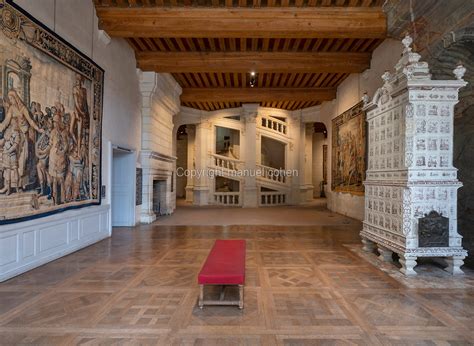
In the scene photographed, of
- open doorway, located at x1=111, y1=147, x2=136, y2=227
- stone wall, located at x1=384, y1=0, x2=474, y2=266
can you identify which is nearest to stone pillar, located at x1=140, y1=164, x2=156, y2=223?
open doorway, located at x1=111, y1=147, x2=136, y2=227

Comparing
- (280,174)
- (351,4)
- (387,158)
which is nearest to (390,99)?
(387,158)

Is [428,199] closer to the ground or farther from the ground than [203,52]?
closer to the ground

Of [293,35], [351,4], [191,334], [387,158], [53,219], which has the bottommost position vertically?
[191,334]

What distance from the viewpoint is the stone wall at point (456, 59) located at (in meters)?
5.13

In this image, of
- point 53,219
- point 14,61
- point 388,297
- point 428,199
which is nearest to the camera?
point 388,297

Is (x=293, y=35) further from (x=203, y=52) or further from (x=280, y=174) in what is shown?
(x=280, y=174)

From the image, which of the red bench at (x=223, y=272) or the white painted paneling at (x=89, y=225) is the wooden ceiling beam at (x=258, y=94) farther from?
the red bench at (x=223, y=272)

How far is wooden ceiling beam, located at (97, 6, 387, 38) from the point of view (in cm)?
675

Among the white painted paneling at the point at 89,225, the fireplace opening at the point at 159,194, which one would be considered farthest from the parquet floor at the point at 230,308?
the fireplace opening at the point at 159,194

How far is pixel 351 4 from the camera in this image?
673cm

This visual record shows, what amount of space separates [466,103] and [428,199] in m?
2.25

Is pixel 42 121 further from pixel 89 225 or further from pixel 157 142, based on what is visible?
pixel 157 142

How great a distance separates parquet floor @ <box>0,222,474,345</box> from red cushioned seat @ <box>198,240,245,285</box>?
35 centimetres

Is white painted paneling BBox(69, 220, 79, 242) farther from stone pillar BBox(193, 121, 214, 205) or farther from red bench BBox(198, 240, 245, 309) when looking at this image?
stone pillar BBox(193, 121, 214, 205)
